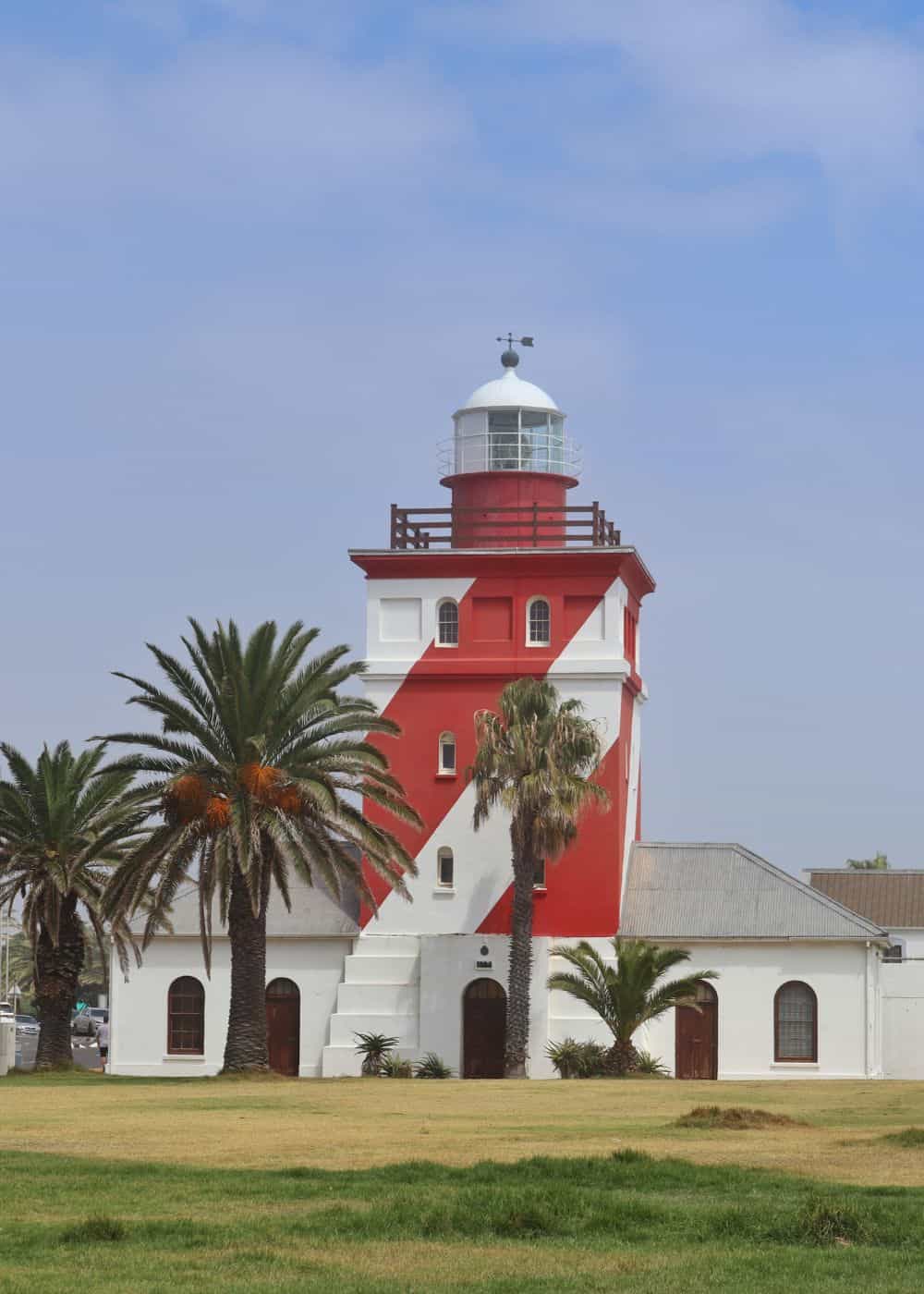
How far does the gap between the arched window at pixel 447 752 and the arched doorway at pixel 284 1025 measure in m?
5.97

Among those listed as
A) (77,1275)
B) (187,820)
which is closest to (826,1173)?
(77,1275)

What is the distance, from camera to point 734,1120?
26.0m

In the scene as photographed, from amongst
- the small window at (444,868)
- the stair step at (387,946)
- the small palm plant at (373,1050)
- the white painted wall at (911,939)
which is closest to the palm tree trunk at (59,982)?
the small palm plant at (373,1050)

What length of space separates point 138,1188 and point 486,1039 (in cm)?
3162

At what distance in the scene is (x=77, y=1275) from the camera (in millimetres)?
13328

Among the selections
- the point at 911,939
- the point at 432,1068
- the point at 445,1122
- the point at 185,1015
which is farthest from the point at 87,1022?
the point at 445,1122

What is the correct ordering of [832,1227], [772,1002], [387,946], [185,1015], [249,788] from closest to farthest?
1. [832,1227]
2. [249,788]
3. [772,1002]
4. [387,946]
5. [185,1015]

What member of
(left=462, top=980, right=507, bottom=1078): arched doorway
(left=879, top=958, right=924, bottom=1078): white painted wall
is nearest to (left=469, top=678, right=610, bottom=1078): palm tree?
(left=462, top=980, right=507, bottom=1078): arched doorway

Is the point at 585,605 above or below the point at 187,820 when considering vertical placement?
above

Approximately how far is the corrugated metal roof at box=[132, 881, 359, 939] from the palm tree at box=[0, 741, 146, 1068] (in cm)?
482

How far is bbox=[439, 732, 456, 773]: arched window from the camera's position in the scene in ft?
165

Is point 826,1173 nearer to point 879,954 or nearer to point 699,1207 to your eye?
point 699,1207

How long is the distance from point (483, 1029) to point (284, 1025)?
4662 millimetres

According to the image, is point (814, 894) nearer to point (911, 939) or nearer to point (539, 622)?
point (539, 622)
